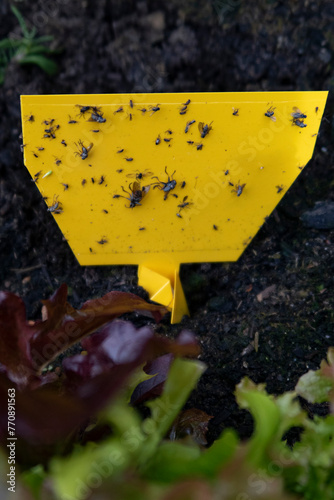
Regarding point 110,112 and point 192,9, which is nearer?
point 110,112

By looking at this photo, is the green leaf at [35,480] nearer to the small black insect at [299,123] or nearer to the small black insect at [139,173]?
the small black insect at [139,173]

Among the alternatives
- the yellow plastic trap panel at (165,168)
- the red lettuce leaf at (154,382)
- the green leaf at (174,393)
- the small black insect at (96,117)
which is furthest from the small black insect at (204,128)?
the green leaf at (174,393)

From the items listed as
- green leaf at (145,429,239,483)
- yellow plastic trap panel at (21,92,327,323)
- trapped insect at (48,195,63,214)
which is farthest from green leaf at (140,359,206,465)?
trapped insect at (48,195,63,214)

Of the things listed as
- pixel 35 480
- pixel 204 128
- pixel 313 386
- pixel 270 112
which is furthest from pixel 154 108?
pixel 35 480

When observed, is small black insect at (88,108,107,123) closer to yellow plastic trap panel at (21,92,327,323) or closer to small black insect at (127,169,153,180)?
yellow plastic trap panel at (21,92,327,323)

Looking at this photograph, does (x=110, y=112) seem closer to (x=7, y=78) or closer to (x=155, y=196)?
(x=155, y=196)

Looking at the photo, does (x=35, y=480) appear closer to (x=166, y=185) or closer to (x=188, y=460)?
(x=188, y=460)

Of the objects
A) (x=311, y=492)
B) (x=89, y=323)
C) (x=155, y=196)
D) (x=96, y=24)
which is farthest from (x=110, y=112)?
(x=96, y=24)

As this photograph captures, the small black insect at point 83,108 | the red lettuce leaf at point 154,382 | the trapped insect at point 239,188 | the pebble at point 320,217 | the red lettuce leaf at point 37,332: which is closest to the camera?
the red lettuce leaf at point 37,332
